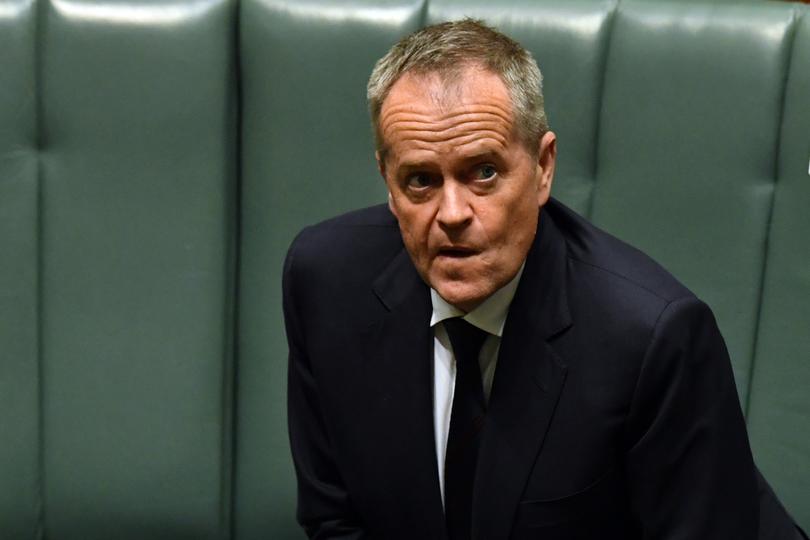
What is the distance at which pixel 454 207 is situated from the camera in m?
1.28

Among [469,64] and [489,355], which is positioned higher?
[469,64]

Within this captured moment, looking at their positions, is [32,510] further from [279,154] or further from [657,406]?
[657,406]

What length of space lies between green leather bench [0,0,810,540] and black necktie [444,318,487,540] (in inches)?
17.1

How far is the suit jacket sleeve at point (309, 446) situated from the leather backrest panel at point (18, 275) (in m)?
0.51

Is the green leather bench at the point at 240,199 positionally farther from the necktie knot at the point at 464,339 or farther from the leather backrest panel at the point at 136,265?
the necktie knot at the point at 464,339

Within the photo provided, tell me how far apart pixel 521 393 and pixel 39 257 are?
0.82 m

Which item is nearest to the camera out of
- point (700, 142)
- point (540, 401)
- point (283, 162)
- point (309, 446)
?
point (540, 401)

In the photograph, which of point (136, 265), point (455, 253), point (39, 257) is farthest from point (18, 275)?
point (455, 253)

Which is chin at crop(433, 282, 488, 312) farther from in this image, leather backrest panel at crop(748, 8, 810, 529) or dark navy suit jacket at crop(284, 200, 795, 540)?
leather backrest panel at crop(748, 8, 810, 529)

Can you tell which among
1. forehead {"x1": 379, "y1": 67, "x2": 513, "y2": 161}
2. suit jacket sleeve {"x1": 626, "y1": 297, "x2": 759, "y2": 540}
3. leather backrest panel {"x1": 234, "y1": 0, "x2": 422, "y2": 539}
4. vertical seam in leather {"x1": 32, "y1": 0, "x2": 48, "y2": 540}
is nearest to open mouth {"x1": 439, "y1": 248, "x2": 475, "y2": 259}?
forehead {"x1": 379, "y1": 67, "x2": 513, "y2": 161}

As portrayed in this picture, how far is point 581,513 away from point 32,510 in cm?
91

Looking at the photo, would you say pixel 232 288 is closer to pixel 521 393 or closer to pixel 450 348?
pixel 450 348

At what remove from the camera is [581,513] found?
55.3 inches

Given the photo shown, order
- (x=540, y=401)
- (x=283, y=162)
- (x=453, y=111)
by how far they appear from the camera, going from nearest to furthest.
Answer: (x=453, y=111)
(x=540, y=401)
(x=283, y=162)
